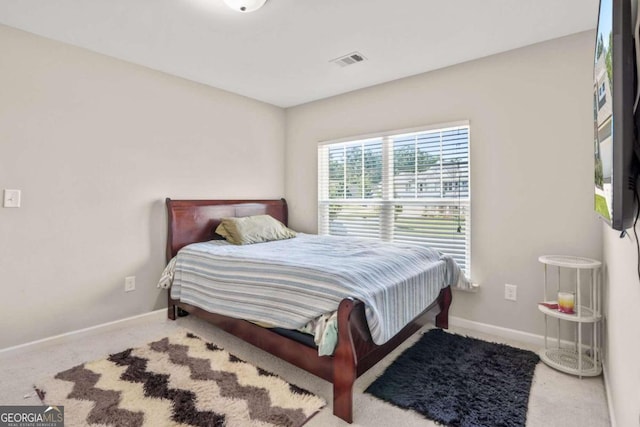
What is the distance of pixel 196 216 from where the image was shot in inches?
131

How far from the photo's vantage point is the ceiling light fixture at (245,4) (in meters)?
2.00

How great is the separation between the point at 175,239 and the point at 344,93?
7.75ft

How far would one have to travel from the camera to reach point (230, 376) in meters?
2.07

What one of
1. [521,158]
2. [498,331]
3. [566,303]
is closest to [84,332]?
[498,331]

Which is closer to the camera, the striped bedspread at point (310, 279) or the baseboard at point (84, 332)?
the striped bedspread at point (310, 279)

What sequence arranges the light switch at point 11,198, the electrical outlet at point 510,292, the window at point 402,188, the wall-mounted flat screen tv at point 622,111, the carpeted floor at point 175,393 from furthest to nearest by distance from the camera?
1. the window at point 402,188
2. the electrical outlet at point 510,292
3. the light switch at point 11,198
4. the carpeted floor at point 175,393
5. the wall-mounted flat screen tv at point 622,111

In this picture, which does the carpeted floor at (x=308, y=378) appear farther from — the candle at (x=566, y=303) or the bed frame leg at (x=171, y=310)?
the candle at (x=566, y=303)

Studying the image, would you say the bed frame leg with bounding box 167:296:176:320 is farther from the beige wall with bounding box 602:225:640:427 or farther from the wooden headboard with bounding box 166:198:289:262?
the beige wall with bounding box 602:225:640:427

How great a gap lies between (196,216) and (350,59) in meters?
2.06

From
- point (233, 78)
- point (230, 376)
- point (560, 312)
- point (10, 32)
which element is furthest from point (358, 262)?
point (10, 32)

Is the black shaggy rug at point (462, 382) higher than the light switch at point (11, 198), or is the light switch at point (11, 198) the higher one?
the light switch at point (11, 198)

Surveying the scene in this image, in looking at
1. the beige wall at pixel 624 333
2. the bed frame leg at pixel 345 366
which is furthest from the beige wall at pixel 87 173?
the beige wall at pixel 624 333

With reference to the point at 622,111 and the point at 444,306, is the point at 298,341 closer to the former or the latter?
the point at 444,306

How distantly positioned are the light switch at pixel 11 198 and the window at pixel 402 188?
2723 mm
